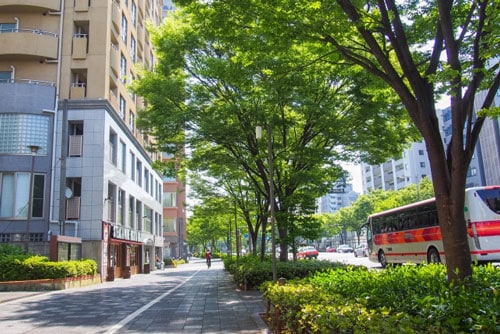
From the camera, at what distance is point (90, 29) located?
2739 cm

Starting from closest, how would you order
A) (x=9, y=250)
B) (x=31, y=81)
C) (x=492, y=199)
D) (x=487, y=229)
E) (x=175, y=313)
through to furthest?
(x=175, y=313) → (x=487, y=229) → (x=492, y=199) → (x=9, y=250) → (x=31, y=81)

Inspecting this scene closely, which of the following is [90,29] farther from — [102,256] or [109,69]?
[102,256]

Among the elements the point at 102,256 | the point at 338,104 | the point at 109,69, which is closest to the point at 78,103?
the point at 109,69

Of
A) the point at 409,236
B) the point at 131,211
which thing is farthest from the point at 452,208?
the point at 131,211

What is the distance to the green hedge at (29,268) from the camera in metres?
19.2

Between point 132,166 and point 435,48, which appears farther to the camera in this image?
point 132,166

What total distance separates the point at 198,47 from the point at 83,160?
1237 centimetres

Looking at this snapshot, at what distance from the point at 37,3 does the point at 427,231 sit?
82.9 feet

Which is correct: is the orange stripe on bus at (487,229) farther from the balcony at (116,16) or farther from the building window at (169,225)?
the building window at (169,225)

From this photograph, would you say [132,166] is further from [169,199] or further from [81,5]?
[169,199]

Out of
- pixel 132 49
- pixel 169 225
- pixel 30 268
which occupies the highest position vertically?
pixel 132 49

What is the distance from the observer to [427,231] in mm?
20500

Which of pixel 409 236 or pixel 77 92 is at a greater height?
pixel 77 92

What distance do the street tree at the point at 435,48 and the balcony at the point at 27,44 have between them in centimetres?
2105
